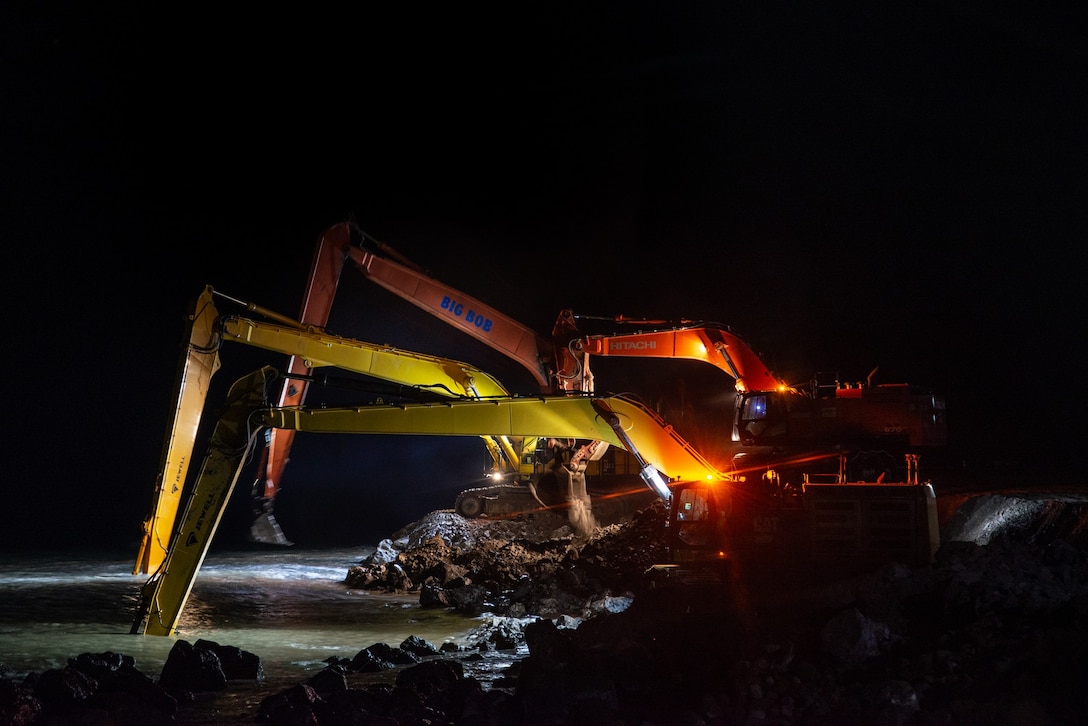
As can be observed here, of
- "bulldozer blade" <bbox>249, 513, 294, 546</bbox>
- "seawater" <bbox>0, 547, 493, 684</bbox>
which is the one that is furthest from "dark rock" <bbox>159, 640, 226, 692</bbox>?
"bulldozer blade" <bbox>249, 513, 294, 546</bbox>

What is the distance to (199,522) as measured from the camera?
11.6 metres

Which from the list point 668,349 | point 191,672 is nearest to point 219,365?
point 191,672

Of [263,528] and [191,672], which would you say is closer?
[191,672]

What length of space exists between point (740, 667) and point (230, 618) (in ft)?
29.4

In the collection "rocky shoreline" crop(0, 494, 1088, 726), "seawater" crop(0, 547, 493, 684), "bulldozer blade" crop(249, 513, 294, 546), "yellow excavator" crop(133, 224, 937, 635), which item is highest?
"yellow excavator" crop(133, 224, 937, 635)

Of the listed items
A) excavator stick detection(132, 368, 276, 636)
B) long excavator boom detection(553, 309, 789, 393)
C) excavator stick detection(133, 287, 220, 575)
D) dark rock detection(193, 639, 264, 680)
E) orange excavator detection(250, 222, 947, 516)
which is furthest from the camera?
long excavator boom detection(553, 309, 789, 393)

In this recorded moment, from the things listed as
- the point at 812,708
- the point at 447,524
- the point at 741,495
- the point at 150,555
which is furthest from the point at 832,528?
the point at 447,524

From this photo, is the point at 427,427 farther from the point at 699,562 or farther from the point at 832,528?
the point at 832,528

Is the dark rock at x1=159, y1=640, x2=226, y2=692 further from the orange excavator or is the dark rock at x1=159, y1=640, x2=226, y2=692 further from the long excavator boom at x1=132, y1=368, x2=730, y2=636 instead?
the orange excavator

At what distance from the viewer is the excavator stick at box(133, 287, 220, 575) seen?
12.4 meters

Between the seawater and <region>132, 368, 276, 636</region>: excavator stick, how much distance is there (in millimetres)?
327

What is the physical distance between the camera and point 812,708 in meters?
6.59

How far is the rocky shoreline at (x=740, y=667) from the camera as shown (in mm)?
6480

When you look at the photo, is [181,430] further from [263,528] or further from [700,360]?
[700,360]
